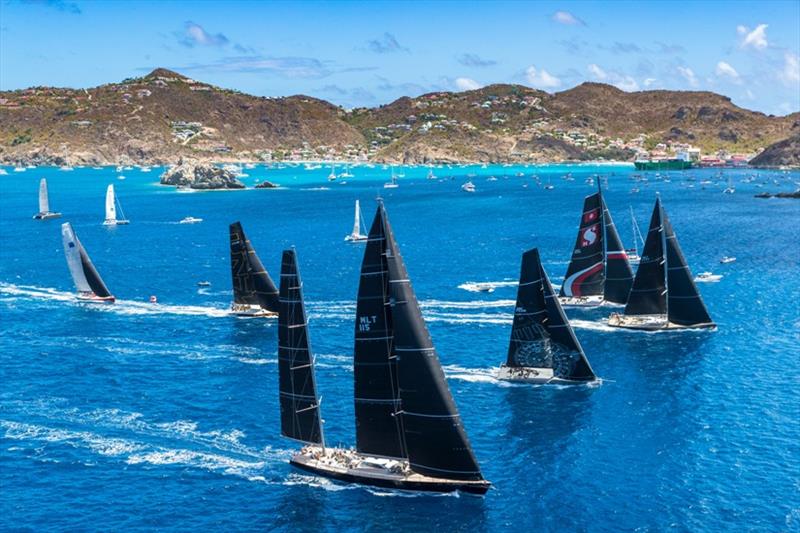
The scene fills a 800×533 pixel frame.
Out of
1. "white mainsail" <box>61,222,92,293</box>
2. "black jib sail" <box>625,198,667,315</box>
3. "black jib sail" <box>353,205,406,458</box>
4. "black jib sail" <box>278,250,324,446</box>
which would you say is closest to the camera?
"black jib sail" <box>353,205,406,458</box>

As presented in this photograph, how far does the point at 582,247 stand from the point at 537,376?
96.7 ft

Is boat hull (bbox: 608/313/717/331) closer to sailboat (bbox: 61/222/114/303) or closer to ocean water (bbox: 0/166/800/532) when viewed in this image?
ocean water (bbox: 0/166/800/532)

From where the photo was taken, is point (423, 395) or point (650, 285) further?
point (650, 285)

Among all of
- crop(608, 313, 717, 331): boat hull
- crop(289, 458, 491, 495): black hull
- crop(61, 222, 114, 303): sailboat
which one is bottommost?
crop(289, 458, 491, 495): black hull

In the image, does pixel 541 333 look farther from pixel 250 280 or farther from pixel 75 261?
pixel 75 261

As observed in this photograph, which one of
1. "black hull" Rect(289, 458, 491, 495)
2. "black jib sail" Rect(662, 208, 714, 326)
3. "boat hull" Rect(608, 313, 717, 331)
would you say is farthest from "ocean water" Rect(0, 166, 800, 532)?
"black jib sail" Rect(662, 208, 714, 326)

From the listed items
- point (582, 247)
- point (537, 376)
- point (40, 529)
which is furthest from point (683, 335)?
point (40, 529)

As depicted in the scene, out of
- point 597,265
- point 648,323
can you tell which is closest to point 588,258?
point 597,265

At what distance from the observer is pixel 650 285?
86688 mm

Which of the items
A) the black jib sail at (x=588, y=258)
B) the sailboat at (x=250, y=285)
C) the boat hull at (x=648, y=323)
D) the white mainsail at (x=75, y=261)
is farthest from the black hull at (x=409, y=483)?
the white mainsail at (x=75, y=261)

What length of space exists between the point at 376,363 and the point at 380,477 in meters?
6.54

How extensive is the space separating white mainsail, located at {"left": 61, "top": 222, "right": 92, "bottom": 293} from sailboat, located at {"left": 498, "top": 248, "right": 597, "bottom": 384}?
189 feet

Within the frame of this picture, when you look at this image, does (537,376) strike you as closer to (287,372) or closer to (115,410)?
(287,372)

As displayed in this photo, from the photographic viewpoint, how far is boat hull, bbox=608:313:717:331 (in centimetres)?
8506
